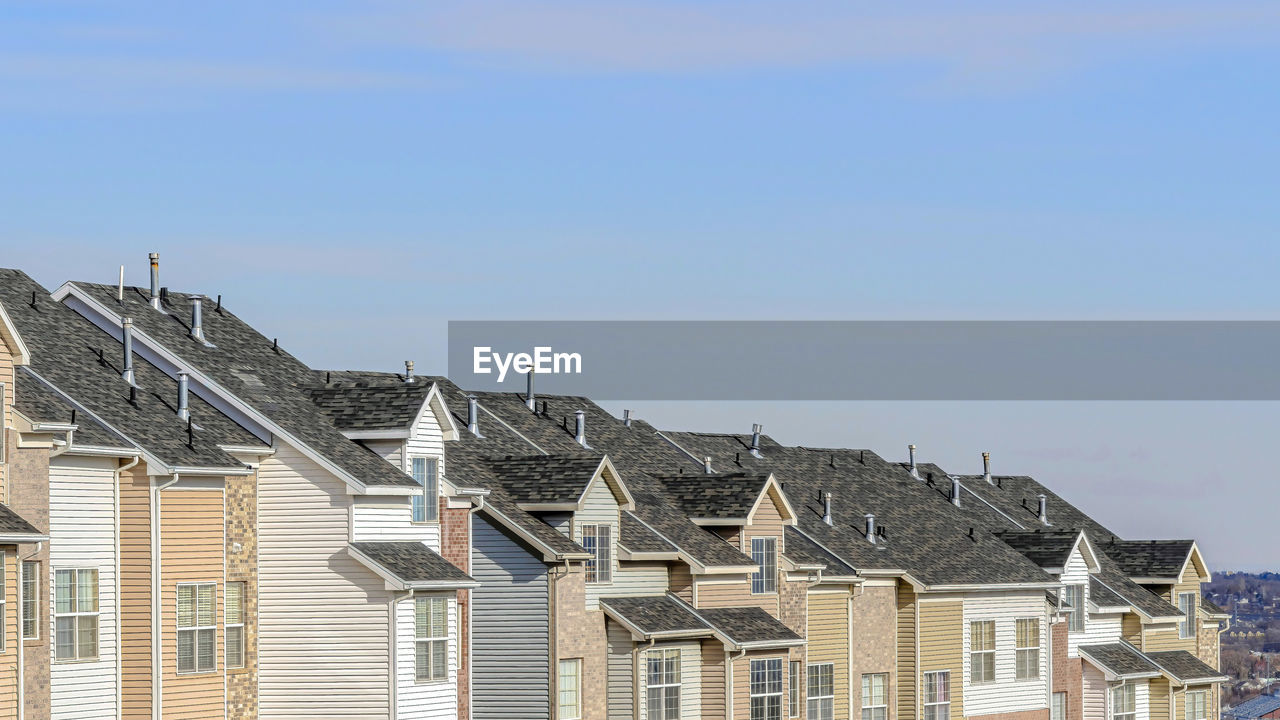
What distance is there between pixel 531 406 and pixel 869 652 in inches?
497

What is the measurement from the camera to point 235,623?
44.6 meters

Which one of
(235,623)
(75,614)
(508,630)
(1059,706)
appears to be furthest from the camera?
(1059,706)

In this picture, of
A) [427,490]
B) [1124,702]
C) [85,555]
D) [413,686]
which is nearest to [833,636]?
[1124,702]

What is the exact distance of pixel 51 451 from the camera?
38500 mm

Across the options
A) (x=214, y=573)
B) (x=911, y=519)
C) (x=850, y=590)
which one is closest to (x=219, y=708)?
(x=214, y=573)

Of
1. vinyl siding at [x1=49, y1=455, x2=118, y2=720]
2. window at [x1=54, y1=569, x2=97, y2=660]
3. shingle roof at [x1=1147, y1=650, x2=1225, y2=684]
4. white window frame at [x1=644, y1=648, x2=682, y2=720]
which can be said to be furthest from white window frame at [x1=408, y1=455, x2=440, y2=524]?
shingle roof at [x1=1147, y1=650, x2=1225, y2=684]

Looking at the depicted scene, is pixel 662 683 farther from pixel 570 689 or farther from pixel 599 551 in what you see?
pixel 599 551

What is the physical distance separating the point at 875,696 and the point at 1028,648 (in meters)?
7.96

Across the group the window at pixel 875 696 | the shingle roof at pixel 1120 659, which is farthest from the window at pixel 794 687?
the shingle roof at pixel 1120 659

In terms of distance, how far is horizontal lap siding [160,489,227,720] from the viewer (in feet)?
136

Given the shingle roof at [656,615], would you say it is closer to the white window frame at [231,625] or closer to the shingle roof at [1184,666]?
the white window frame at [231,625]

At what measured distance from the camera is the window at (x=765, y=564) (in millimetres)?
59469

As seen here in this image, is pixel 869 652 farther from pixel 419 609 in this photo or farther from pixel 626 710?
pixel 419 609

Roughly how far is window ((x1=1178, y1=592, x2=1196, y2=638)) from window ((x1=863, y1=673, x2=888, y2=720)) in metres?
18.9
